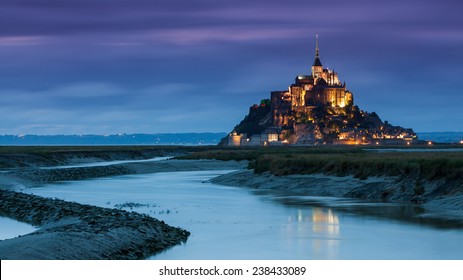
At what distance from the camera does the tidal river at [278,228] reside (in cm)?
2042

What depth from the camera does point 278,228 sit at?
2558 cm

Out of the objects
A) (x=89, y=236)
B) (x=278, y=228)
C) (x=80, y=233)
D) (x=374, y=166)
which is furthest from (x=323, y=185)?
(x=89, y=236)

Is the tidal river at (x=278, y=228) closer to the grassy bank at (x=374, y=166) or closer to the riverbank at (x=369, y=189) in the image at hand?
the riverbank at (x=369, y=189)

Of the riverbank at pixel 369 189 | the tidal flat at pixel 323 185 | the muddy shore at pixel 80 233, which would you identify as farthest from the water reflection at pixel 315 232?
the riverbank at pixel 369 189

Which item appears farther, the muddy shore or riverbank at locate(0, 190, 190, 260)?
the muddy shore

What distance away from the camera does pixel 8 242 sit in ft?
63.1

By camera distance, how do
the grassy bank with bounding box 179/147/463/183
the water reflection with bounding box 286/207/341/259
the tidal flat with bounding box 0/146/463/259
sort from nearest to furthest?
the tidal flat with bounding box 0/146/463/259, the water reflection with bounding box 286/207/341/259, the grassy bank with bounding box 179/147/463/183

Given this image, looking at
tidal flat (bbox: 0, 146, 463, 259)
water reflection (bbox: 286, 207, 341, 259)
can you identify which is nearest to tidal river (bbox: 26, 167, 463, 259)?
water reflection (bbox: 286, 207, 341, 259)

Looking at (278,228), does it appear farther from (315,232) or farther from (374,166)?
(374,166)

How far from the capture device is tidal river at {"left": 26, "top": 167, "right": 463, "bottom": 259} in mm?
20422

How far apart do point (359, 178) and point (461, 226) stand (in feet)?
49.5

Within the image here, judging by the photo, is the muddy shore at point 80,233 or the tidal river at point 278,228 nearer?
the muddy shore at point 80,233

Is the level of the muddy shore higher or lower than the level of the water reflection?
higher

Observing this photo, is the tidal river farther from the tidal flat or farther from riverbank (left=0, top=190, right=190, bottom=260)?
the tidal flat
